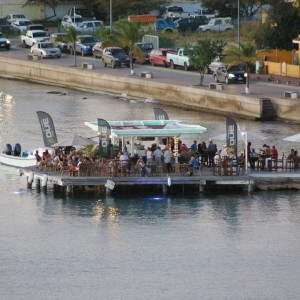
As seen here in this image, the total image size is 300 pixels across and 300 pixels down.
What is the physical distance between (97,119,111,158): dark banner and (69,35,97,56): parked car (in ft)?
139

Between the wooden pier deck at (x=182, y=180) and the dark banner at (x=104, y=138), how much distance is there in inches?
49.0

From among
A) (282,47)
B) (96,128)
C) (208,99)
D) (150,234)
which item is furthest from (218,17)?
(150,234)

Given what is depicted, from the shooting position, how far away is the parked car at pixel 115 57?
90.6 meters

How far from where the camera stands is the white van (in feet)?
355

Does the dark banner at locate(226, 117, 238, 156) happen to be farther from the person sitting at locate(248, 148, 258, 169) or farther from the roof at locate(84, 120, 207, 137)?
the roof at locate(84, 120, 207, 137)

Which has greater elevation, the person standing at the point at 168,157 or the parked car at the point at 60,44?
the parked car at the point at 60,44

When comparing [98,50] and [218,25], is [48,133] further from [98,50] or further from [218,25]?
[218,25]

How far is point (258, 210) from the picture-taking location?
172 ft

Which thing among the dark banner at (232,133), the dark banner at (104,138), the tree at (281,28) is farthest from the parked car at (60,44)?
the dark banner at (232,133)

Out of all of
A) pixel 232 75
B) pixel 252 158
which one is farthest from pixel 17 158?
pixel 232 75

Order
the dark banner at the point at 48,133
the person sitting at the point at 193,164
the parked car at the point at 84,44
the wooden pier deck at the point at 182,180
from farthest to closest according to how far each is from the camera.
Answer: the parked car at the point at 84,44
the dark banner at the point at 48,133
the person sitting at the point at 193,164
the wooden pier deck at the point at 182,180

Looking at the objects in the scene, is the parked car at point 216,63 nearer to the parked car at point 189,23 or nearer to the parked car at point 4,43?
the parked car at point 4,43

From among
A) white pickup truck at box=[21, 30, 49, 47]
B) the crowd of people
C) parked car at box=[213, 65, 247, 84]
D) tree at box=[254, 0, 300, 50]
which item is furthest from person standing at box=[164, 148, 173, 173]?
white pickup truck at box=[21, 30, 49, 47]

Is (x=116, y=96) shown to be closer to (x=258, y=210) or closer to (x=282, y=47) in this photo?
(x=282, y=47)
